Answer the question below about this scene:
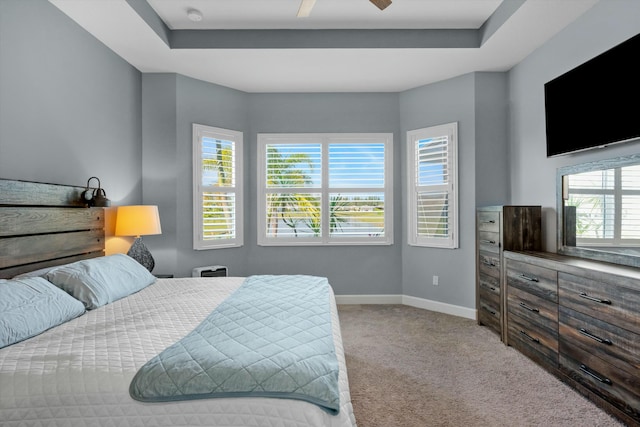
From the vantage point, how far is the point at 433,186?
414 centimetres

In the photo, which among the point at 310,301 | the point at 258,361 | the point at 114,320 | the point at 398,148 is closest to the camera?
the point at 258,361

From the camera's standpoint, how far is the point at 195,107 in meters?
4.00

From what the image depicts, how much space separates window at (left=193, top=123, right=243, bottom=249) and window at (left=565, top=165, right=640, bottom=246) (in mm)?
3444

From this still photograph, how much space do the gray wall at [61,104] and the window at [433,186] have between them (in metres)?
3.23

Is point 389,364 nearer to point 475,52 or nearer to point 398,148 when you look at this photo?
point 398,148

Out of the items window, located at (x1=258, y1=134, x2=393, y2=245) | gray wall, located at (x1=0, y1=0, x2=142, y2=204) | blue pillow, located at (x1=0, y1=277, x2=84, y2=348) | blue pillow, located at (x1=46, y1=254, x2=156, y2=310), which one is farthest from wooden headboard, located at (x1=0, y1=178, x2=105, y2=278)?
window, located at (x1=258, y1=134, x2=393, y2=245)

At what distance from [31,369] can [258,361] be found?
0.82m

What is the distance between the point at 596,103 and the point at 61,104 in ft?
13.2

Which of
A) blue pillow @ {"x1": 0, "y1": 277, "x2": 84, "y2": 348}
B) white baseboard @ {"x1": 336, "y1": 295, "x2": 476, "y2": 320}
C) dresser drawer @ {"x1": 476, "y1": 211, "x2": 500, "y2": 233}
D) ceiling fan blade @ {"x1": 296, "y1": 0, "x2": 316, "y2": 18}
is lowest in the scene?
white baseboard @ {"x1": 336, "y1": 295, "x2": 476, "y2": 320}

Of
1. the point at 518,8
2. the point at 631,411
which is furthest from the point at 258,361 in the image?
the point at 518,8

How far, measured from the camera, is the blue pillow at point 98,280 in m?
2.04

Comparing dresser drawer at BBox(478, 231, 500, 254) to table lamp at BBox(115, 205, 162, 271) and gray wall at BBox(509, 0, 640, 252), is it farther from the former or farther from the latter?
table lamp at BBox(115, 205, 162, 271)

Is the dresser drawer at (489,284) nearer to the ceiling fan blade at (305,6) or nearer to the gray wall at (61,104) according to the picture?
the ceiling fan blade at (305,6)

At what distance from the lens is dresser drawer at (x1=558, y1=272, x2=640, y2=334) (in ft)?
6.13
